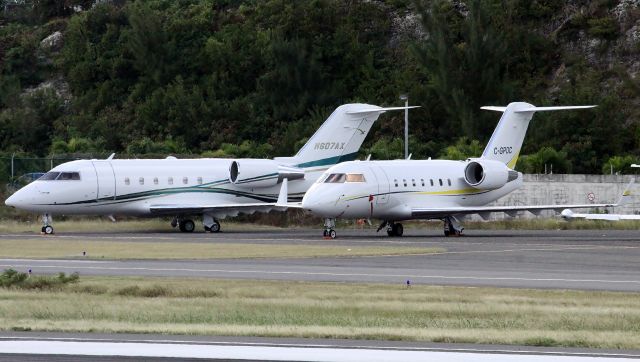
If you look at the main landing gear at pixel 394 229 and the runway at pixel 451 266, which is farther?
the main landing gear at pixel 394 229

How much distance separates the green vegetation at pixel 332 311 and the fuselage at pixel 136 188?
19880mm

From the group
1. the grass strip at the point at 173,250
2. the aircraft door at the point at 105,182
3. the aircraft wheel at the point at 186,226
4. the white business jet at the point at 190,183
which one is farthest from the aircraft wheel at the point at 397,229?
the aircraft door at the point at 105,182

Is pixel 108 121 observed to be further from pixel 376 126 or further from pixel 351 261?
pixel 351 261

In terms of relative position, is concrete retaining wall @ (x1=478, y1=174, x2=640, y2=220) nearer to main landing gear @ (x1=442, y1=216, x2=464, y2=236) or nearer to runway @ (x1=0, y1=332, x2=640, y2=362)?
main landing gear @ (x1=442, y1=216, x2=464, y2=236)

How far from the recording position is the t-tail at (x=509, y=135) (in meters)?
45.9

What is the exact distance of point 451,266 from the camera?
28.7m

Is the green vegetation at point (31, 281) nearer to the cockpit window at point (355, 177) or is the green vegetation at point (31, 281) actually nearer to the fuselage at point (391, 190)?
the fuselage at point (391, 190)

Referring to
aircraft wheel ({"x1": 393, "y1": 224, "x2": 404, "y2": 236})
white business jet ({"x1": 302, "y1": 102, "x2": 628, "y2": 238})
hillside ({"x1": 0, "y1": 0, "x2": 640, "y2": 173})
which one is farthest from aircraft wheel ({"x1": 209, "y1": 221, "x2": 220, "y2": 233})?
hillside ({"x1": 0, "y1": 0, "x2": 640, "y2": 173})

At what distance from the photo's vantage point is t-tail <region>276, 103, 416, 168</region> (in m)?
48.7

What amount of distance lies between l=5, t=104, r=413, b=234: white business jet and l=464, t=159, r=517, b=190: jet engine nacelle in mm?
4087

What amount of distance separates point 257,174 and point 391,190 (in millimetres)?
6920

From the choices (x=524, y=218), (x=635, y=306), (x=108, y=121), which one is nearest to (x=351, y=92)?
(x=108, y=121)

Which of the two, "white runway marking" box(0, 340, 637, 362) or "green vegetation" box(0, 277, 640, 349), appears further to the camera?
"green vegetation" box(0, 277, 640, 349)

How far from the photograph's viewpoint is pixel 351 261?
30.3 m
